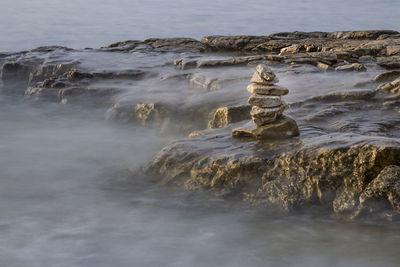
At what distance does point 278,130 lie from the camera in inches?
313

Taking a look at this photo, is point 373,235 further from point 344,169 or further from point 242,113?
point 242,113

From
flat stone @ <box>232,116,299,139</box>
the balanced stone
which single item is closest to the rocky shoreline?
flat stone @ <box>232,116,299,139</box>

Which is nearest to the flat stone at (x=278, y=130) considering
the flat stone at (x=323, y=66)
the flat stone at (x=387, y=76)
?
the flat stone at (x=387, y=76)

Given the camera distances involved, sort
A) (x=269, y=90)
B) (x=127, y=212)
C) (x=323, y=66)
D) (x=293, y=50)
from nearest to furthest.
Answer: (x=127, y=212), (x=269, y=90), (x=323, y=66), (x=293, y=50)

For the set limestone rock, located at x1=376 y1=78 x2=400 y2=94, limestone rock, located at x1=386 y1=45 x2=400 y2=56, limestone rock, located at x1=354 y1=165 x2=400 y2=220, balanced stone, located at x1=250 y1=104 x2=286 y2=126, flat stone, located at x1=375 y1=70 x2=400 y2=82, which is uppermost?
limestone rock, located at x1=386 y1=45 x2=400 y2=56

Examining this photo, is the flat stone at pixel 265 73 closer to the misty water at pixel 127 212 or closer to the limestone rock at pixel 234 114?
the misty water at pixel 127 212

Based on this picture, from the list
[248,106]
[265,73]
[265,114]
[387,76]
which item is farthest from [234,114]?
[387,76]

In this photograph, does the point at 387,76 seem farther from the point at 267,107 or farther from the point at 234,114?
the point at 267,107

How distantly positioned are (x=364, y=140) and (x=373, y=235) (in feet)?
3.76

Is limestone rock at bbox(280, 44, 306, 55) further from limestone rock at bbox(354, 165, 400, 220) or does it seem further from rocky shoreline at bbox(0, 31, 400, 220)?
limestone rock at bbox(354, 165, 400, 220)

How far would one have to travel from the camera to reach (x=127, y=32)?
2264 inches

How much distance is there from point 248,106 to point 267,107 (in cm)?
220

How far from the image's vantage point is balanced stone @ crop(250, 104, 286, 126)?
→ 795 centimetres

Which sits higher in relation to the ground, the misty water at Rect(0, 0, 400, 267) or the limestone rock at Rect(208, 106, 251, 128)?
the limestone rock at Rect(208, 106, 251, 128)
